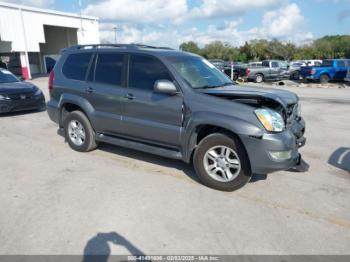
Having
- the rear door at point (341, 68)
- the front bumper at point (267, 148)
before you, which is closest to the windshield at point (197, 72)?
the front bumper at point (267, 148)

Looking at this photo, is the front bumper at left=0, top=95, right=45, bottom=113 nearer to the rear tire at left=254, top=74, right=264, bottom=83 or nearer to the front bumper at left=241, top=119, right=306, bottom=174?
the front bumper at left=241, top=119, right=306, bottom=174

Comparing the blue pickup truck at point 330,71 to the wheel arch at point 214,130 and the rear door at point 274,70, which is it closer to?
the rear door at point 274,70

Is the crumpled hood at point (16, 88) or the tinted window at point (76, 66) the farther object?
the crumpled hood at point (16, 88)

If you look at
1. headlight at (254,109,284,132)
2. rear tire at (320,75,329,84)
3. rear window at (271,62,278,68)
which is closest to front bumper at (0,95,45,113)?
headlight at (254,109,284,132)

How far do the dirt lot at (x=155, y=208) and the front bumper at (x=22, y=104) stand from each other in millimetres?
3857

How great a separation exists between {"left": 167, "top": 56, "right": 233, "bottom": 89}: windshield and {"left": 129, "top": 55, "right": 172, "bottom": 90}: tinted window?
0.20 meters

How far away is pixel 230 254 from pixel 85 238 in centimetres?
148

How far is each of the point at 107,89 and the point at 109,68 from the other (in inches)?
14.9

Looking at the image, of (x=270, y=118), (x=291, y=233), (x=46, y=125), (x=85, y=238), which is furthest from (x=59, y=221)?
(x=46, y=125)

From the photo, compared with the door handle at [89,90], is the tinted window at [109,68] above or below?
above

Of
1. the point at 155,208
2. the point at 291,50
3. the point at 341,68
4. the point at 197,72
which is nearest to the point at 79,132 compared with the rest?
the point at 197,72

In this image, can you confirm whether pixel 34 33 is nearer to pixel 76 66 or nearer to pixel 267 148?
pixel 76 66

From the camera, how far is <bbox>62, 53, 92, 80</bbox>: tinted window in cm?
585

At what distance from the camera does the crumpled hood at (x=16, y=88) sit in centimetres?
937
